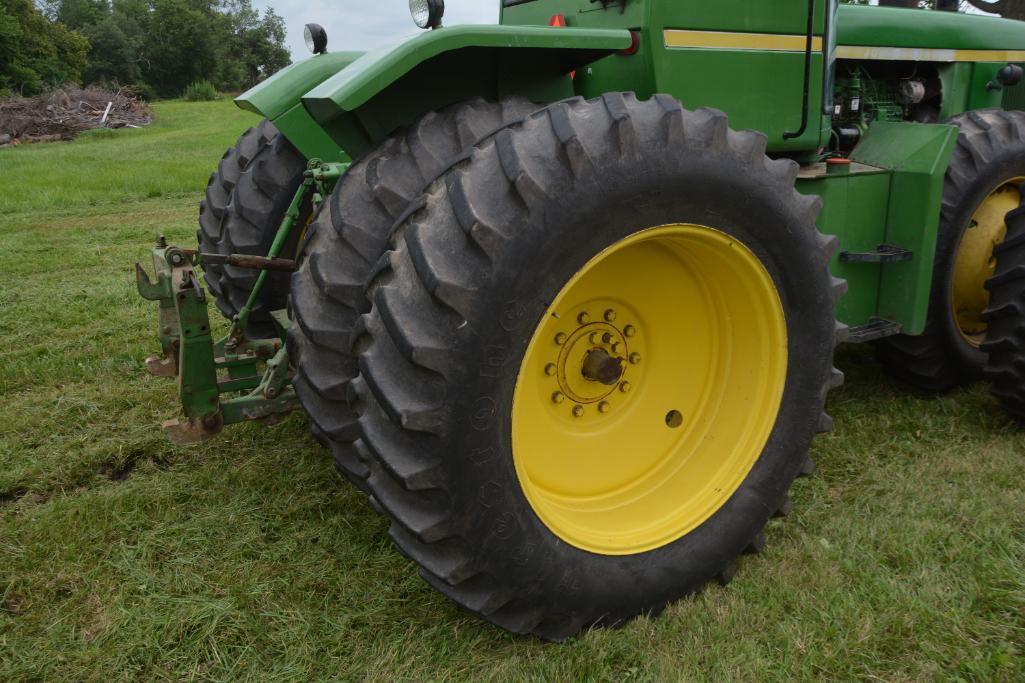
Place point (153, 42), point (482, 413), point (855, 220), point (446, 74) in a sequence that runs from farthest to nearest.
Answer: point (153, 42) → point (855, 220) → point (446, 74) → point (482, 413)

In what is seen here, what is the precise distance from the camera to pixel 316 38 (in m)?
3.58

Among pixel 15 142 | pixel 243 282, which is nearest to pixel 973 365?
pixel 243 282

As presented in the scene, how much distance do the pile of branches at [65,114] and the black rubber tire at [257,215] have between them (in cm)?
1929

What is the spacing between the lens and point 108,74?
49781 millimetres

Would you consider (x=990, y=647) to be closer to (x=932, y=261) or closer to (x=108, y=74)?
(x=932, y=261)

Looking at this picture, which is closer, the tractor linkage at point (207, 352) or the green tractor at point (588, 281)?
the green tractor at point (588, 281)

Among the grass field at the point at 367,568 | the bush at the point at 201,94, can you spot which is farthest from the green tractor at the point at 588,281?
the bush at the point at 201,94

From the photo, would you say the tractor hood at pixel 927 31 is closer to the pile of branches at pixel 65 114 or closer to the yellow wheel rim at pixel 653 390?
the yellow wheel rim at pixel 653 390

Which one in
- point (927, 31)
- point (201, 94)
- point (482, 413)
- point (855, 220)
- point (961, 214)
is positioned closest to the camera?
point (482, 413)

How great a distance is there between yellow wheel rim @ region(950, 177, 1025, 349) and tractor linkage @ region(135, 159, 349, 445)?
8.59ft

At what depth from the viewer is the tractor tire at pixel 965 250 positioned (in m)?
3.43

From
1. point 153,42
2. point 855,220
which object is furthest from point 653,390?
point 153,42

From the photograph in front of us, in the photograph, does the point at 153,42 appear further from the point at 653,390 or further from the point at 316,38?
the point at 653,390

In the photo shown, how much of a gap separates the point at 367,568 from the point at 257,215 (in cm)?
161
